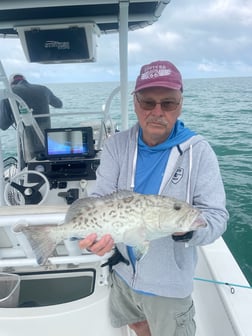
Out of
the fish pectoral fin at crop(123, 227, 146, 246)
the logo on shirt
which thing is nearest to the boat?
the fish pectoral fin at crop(123, 227, 146, 246)

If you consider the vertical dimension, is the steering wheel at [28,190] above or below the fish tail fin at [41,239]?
below

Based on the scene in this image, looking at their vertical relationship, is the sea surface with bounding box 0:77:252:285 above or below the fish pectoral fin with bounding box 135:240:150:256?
below

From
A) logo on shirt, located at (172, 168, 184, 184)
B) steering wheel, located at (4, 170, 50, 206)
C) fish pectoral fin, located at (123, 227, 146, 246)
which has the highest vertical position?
logo on shirt, located at (172, 168, 184, 184)

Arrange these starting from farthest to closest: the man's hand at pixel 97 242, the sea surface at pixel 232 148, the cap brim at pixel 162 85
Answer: the sea surface at pixel 232 148 < the cap brim at pixel 162 85 < the man's hand at pixel 97 242

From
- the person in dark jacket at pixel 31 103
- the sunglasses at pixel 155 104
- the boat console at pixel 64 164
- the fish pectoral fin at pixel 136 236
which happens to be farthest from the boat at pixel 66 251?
the sunglasses at pixel 155 104

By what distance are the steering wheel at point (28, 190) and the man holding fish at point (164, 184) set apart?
96.9 inches

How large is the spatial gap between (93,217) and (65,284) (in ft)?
6.00

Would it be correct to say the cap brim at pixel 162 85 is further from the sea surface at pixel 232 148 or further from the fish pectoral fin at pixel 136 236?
the sea surface at pixel 232 148

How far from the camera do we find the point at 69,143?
5352 millimetres

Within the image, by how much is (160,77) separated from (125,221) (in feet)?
2.76

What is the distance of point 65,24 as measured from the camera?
4793mm

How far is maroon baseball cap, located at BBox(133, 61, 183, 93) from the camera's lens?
192cm

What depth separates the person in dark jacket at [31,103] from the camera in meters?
5.98

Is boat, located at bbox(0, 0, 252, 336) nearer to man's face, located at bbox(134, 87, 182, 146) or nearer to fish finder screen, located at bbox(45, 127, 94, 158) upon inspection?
fish finder screen, located at bbox(45, 127, 94, 158)
